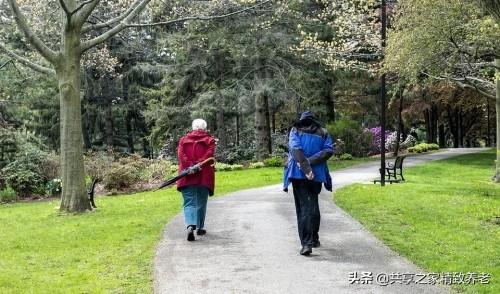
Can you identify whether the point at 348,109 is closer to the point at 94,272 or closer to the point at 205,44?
the point at 205,44

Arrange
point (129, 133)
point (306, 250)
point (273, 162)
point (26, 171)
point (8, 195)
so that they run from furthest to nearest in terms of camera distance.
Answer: point (129, 133), point (273, 162), point (26, 171), point (8, 195), point (306, 250)

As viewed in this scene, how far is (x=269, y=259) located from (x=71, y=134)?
776cm

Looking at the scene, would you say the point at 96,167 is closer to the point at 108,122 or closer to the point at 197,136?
the point at 197,136

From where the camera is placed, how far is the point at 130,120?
41156mm

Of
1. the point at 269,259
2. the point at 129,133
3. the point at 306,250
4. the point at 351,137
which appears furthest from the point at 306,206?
the point at 129,133

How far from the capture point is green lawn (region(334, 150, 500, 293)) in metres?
7.34

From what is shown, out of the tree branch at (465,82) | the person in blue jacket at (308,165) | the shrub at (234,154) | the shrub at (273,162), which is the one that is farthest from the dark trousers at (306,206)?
the shrub at (234,154)

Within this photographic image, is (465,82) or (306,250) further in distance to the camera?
(465,82)

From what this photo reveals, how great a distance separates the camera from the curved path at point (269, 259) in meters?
6.27

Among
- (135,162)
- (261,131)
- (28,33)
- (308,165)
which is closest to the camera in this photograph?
(308,165)

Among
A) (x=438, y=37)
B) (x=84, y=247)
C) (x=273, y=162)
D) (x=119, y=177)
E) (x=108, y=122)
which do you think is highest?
(x=438, y=37)

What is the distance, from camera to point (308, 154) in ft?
25.5

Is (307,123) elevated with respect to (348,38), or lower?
lower

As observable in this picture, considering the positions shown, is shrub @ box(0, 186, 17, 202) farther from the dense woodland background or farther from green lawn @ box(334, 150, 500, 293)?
green lawn @ box(334, 150, 500, 293)
